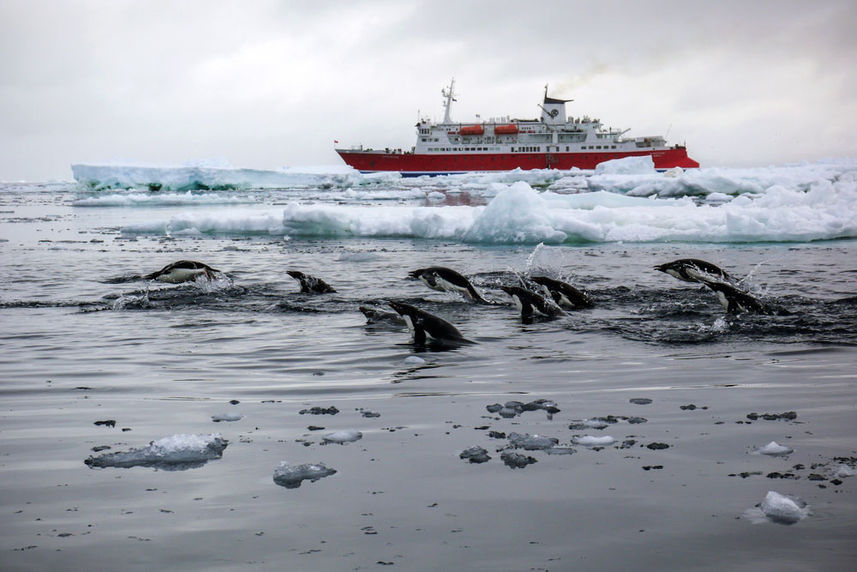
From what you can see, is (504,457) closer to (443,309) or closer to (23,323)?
(443,309)

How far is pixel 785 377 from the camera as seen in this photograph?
686 cm

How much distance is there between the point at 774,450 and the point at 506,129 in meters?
88.4

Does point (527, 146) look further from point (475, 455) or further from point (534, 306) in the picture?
point (475, 455)

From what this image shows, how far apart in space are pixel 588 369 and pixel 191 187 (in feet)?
249

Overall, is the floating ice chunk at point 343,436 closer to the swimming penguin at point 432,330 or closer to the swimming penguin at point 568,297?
the swimming penguin at point 432,330

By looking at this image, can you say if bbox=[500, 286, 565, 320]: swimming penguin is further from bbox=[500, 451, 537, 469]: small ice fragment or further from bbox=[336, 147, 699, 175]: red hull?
bbox=[336, 147, 699, 175]: red hull

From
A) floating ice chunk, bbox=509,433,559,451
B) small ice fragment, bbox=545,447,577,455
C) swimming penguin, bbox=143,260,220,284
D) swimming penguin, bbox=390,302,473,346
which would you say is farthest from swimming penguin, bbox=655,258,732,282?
small ice fragment, bbox=545,447,577,455

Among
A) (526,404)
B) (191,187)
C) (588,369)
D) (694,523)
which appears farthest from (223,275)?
(191,187)

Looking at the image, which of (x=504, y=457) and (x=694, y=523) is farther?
(x=504, y=457)

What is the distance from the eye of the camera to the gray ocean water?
3518mm

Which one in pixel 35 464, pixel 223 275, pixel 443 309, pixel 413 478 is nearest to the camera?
pixel 413 478

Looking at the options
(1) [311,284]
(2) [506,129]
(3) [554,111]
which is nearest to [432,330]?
(1) [311,284]

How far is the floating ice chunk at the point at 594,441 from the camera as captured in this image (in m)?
4.94

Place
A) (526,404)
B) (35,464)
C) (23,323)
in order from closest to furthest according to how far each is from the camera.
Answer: (35,464) → (526,404) → (23,323)
